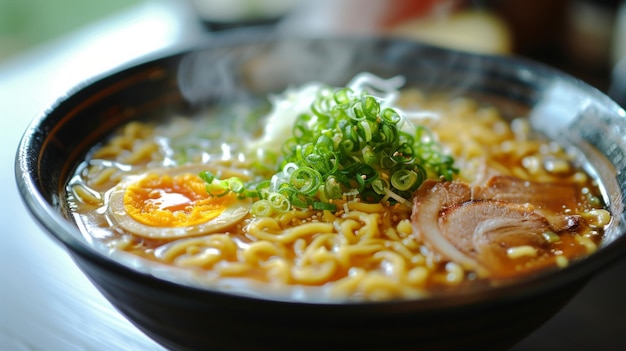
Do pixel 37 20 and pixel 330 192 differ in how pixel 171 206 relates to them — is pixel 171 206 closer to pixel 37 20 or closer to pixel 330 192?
pixel 330 192

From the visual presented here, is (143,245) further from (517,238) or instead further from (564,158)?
(564,158)

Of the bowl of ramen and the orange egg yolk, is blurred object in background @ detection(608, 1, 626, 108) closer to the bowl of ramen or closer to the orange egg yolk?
the bowl of ramen

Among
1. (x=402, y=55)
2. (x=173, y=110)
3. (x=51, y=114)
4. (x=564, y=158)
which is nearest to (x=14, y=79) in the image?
(x=173, y=110)

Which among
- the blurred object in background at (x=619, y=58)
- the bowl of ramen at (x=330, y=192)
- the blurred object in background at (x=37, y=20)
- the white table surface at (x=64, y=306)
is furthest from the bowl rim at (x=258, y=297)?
the blurred object in background at (x=37, y=20)

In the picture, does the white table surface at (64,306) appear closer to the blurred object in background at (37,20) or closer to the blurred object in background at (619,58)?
the blurred object in background at (619,58)

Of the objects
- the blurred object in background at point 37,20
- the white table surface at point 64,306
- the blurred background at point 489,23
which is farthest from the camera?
the blurred object in background at point 37,20

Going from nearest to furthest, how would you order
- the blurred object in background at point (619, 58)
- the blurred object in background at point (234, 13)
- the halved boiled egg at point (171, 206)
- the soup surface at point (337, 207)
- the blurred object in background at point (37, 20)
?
1. the soup surface at point (337, 207)
2. the halved boiled egg at point (171, 206)
3. the blurred object in background at point (619, 58)
4. the blurred object in background at point (234, 13)
5. the blurred object in background at point (37, 20)

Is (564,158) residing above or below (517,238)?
above
